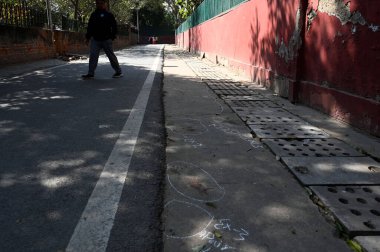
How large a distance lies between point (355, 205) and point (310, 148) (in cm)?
126

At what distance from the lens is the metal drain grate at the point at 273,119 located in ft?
15.8

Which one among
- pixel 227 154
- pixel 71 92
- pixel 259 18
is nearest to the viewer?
pixel 227 154

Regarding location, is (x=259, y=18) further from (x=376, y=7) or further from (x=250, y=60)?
(x=376, y=7)

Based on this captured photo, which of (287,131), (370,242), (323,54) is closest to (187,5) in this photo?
(323,54)

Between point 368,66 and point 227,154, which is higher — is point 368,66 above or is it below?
above

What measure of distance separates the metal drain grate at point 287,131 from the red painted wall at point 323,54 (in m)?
0.55

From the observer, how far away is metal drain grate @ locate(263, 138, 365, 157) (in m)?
3.51

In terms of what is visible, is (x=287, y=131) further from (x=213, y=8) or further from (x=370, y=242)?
(x=213, y=8)

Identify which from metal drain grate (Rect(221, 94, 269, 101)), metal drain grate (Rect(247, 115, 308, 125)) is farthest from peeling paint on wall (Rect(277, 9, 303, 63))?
metal drain grate (Rect(247, 115, 308, 125))

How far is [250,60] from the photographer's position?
9.60 metres

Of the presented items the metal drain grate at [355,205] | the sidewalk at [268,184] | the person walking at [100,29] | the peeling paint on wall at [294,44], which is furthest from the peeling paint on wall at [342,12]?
the person walking at [100,29]

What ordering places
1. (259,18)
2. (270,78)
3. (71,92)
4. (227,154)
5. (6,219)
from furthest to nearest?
(259,18) < (270,78) < (71,92) < (227,154) < (6,219)

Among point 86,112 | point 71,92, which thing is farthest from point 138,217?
point 71,92

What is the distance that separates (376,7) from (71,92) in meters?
5.12
